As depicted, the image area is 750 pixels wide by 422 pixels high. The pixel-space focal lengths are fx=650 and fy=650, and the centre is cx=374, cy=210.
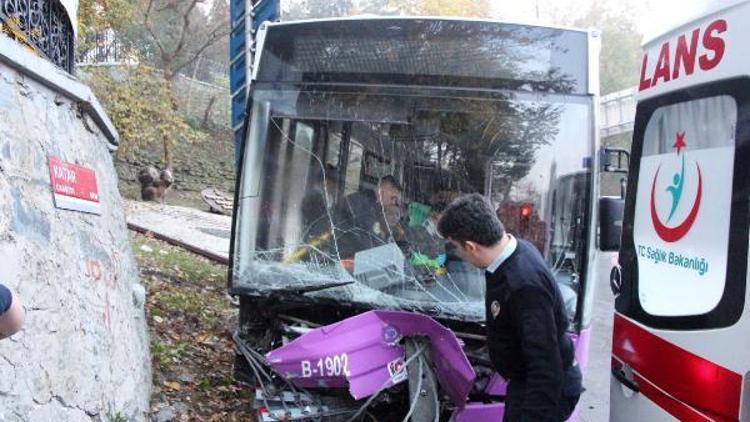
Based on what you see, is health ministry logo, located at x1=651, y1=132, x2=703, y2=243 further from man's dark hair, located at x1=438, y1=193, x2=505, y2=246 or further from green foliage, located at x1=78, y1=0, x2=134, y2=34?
green foliage, located at x1=78, y1=0, x2=134, y2=34

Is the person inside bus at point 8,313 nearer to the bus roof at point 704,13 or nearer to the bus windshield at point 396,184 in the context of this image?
the bus windshield at point 396,184

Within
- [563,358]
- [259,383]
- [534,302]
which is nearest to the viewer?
[534,302]

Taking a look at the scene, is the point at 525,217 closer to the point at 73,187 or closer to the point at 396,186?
the point at 396,186

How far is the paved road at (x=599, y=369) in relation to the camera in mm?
5648

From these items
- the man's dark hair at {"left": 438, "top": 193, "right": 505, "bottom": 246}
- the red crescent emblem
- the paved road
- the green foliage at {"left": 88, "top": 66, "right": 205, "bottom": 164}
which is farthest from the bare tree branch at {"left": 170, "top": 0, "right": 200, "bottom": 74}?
the red crescent emblem

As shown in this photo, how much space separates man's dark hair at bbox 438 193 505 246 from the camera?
273 centimetres

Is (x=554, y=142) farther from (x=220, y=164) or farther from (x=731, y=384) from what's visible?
(x=220, y=164)

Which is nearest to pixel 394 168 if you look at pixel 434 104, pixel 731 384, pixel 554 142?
pixel 434 104

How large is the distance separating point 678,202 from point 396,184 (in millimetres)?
2067

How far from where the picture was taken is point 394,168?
430 centimetres

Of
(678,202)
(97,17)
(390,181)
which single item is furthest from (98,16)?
(678,202)

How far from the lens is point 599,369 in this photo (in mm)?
6914

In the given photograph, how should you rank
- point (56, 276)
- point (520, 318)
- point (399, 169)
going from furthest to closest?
point (399, 169) < point (56, 276) < point (520, 318)

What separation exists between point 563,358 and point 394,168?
1881mm
